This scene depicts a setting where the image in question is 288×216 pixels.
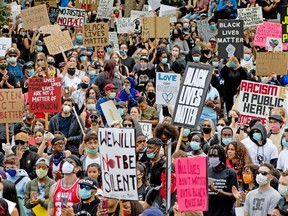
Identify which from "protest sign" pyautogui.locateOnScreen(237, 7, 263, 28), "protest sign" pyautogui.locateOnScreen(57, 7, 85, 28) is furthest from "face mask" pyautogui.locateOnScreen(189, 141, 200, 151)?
"protest sign" pyautogui.locateOnScreen(57, 7, 85, 28)

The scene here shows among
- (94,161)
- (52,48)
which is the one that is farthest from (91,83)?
(94,161)

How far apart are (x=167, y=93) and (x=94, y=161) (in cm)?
531

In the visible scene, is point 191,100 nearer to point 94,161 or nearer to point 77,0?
point 94,161

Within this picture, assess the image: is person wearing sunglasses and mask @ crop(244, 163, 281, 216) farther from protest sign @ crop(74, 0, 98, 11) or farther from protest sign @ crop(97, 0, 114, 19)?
protest sign @ crop(74, 0, 98, 11)

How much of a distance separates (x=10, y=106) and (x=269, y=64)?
5.18 m

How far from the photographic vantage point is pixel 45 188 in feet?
54.7

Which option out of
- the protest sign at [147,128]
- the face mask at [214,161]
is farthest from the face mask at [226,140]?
the face mask at [214,161]

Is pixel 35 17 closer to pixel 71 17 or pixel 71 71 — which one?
pixel 71 17

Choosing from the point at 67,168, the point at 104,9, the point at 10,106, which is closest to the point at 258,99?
the point at 10,106

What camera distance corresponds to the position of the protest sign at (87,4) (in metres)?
34.2

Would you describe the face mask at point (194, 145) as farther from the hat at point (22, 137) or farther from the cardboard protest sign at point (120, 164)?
the cardboard protest sign at point (120, 164)

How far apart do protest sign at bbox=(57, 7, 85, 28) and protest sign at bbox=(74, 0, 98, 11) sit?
3.27 metres

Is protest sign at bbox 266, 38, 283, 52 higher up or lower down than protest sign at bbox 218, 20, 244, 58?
lower down

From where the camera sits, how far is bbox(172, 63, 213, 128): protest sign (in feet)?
55.1
